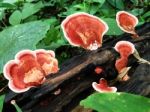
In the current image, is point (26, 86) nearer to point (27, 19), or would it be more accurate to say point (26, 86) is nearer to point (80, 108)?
point (80, 108)

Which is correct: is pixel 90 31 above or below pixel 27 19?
above

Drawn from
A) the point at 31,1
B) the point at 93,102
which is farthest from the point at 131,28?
the point at 31,1

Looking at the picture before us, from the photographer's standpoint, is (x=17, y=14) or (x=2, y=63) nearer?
(x=2, y=63)

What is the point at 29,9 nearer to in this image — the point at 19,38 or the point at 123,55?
the point at 19,38

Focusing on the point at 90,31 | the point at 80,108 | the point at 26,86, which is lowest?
the point at 80,108

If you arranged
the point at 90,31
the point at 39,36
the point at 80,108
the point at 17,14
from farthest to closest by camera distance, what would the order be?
1. the point at 17,14
2. the point at 39,36
3. the point at 90,31
4. the point at 80,108

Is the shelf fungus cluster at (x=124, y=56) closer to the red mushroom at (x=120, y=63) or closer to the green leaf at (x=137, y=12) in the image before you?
the red mushroom at (x=120, y=63)

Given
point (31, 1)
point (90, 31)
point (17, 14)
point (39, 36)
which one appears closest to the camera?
point (90, 31)
